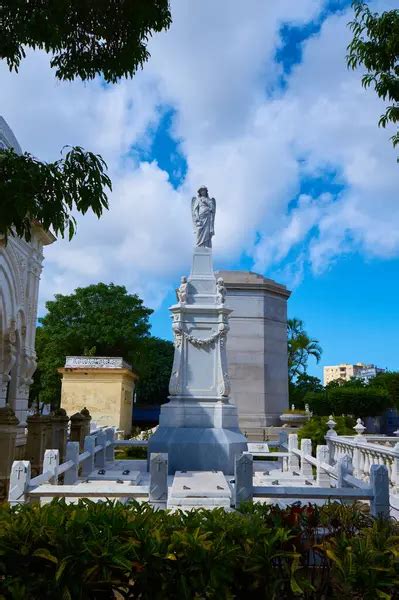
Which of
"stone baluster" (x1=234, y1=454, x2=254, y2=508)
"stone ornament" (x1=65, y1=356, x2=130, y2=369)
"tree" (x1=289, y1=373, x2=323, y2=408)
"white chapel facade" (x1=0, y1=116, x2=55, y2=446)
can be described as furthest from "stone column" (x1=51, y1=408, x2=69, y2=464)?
"tree" (x1=289, y1=373, x2=323, y2=408)

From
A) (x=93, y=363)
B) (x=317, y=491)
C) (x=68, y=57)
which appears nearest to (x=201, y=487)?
(x=317, y=491)

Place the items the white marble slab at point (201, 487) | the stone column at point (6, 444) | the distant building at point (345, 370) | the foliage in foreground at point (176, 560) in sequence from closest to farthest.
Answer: the foliage in foreground at point (176, 560), the white marble slab at point (201, 487), the stone column at point (6, 444), the distant building at point (345, 370)

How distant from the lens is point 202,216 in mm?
14648

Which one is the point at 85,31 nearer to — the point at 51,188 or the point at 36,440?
the point at 51,188

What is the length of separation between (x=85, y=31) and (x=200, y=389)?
889 centimetres

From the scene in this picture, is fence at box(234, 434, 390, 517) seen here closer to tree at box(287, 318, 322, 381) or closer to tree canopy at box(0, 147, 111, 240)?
tree canopy at box(0, 147, 111, 240)

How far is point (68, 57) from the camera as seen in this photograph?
21.4ft

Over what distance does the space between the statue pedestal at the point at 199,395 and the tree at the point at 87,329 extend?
2770 centimetres

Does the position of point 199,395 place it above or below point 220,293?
below

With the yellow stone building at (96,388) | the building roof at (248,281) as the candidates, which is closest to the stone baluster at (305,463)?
the building roof at (248,281)

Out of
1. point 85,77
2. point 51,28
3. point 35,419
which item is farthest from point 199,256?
point 51,28

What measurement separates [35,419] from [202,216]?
22.9 feet

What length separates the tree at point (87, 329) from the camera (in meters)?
42.1

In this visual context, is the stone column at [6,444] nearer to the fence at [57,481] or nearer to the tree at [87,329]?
the fence at [57,481]
